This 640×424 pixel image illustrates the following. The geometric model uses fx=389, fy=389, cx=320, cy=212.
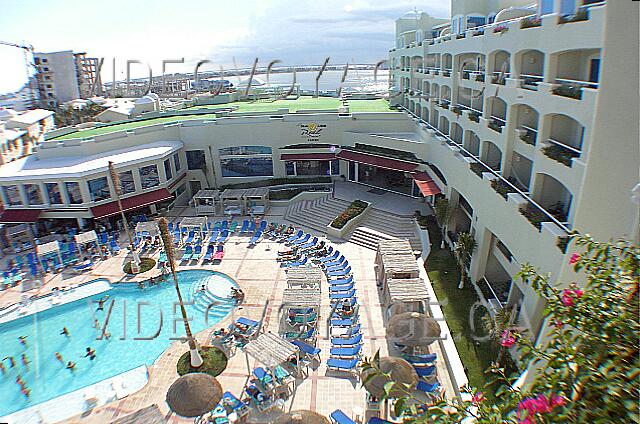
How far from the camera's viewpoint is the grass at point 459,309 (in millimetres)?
17167

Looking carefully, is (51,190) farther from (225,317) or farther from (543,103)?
(543,103)

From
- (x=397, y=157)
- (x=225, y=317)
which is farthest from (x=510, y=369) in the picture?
(x=397, y=157)

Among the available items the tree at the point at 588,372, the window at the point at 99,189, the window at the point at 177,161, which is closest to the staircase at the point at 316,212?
the window at the point at 177,161

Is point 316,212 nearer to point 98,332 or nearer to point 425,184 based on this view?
point 425,184

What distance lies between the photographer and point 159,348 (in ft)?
67.3

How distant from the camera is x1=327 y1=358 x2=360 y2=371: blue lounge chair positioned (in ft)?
58.1

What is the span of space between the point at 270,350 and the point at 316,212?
18346 millimetres

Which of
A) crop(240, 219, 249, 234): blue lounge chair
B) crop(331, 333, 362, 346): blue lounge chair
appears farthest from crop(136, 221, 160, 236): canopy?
crop(331, 333, 362, 346): blue lounge chair

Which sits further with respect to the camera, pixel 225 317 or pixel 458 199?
pixel 458 199

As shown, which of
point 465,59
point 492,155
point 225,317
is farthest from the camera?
point 465,59

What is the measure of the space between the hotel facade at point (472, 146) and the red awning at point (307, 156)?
127 mm

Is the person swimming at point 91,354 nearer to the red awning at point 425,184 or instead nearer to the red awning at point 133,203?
the red awning at point 133,203

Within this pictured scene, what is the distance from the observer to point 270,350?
669 inches

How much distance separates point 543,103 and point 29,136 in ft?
197
